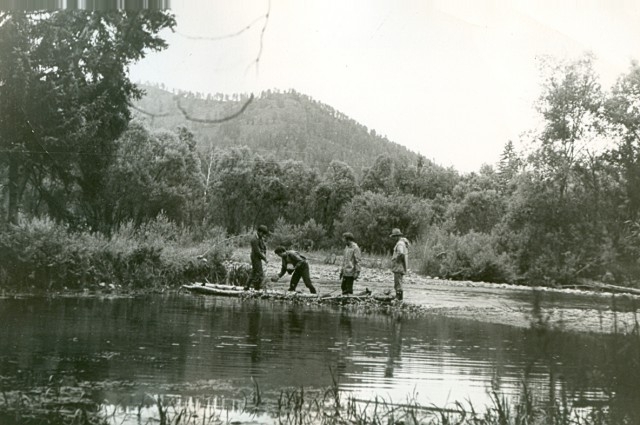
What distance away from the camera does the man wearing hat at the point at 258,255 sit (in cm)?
1506

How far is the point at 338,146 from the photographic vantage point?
487 inches

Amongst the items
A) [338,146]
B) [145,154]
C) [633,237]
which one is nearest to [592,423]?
[633,237]

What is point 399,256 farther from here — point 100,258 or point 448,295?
point 100,258

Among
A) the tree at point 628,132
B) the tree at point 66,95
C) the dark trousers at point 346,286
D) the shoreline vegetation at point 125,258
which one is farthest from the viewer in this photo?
the dark trousers at point 346,286

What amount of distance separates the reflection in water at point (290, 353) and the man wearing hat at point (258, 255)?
1924 mm

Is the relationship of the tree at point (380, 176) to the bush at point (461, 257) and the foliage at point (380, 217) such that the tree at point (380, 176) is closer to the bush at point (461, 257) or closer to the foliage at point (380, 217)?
the foliage at point (380, 217)

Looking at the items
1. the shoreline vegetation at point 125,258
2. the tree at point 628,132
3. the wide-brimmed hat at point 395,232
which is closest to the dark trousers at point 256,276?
the shoreline vegetation at point 125,258

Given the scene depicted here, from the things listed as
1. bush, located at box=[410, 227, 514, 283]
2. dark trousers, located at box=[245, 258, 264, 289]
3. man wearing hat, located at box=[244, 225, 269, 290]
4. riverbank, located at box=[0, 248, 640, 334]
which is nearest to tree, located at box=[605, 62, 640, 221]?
riverbank, located at box=[0, 248, 640, 334]

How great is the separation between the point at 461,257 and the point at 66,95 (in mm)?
13711

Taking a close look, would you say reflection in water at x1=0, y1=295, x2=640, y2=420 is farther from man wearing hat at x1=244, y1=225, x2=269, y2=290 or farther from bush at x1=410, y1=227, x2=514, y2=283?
bush at x1=410, y1=227, x2=514, y2=283

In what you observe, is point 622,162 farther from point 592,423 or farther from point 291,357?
point 291,357

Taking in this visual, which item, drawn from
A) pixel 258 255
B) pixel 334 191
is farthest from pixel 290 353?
pixel 258 255

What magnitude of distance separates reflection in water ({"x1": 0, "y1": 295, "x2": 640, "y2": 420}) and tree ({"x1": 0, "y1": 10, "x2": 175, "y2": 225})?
98.3 inches

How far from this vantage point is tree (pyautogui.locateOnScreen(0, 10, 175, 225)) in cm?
896
